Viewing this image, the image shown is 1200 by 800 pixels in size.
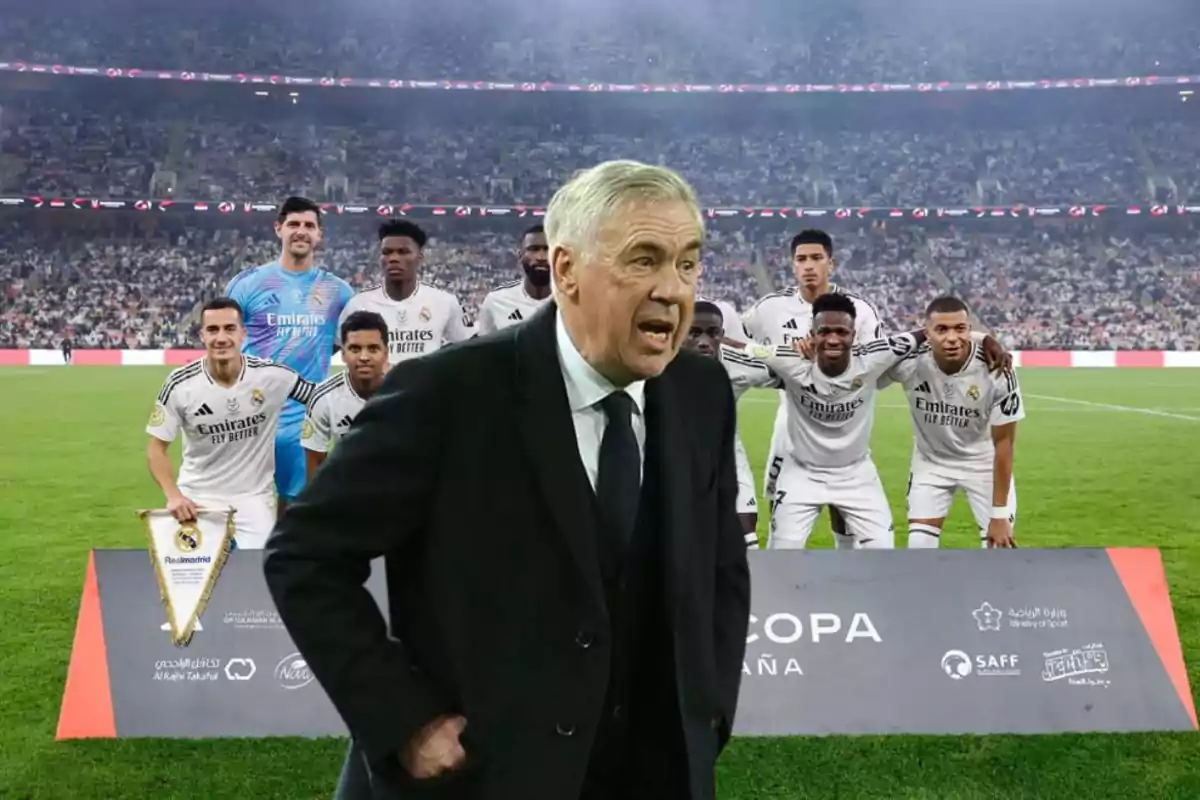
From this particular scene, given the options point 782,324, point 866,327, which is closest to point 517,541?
point 866,327

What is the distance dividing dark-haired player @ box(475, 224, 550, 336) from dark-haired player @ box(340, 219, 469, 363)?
0.23m

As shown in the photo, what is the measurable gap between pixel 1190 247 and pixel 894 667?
36590 millimetres

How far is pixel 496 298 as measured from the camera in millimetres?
6395

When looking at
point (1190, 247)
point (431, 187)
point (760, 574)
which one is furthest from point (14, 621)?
point (1190, 247)

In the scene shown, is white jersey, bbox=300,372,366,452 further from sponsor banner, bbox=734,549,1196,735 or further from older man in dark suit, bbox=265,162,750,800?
older man in dark suit, bbox=265,162,750,800

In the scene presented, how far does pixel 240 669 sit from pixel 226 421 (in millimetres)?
1919

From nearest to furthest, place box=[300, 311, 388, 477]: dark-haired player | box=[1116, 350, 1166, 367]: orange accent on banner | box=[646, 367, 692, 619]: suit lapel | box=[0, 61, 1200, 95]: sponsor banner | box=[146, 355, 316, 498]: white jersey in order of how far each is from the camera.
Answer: box=[646, 367, 692, 619]: suit lapel → box=[300, 311, 388, 477]: dark-haired player → box=[146, 355, 316, 498]: white jersey → box=[1116, 350, 1166, 367]: orange accent on banner → box=[0, 61, 1200, 95]: sponsor banner

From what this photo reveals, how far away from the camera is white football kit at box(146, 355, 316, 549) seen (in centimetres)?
566

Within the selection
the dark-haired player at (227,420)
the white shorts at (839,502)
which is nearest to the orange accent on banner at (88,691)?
the dark-haired player at (227,420)

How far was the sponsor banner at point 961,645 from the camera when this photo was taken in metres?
4.09

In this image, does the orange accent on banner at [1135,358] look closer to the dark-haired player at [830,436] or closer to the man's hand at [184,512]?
the dark-haired player at [830,436]

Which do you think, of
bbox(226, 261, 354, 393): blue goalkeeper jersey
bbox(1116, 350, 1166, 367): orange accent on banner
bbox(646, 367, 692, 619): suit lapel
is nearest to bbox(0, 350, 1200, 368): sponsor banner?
bbox(1116, 350, 1166, 367): orange accent on banner

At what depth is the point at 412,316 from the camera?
6.26 metres

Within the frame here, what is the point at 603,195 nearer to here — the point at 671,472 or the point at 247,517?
the point at 671,472
